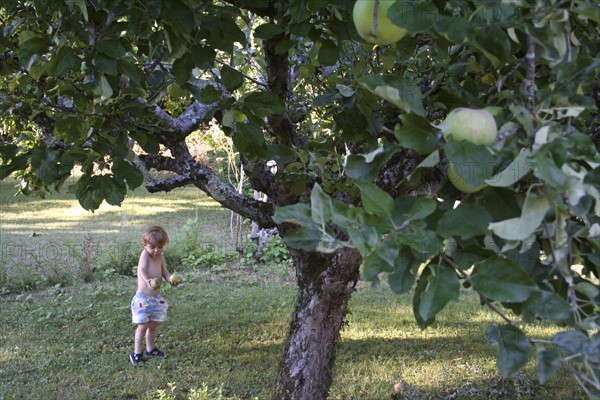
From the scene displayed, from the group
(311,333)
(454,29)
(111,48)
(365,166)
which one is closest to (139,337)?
(311,333)

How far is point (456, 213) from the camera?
0.83 metres

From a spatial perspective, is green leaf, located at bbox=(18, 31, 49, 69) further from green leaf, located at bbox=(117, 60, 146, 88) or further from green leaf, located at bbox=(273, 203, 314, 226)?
green leaf, located at bbox=(273, 203, 314, 226)

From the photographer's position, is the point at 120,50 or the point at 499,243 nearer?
the point at 499,243

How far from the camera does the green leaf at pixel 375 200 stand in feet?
2.57

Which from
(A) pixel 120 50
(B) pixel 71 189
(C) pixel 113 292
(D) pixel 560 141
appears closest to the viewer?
(D) pixel 560 141

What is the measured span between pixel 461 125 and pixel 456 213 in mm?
120

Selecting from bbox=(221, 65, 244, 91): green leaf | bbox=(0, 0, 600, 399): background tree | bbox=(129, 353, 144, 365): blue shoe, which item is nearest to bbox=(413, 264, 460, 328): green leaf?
bbox=(0, 0, 600, 399): background tree

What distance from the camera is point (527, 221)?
2.46 ft

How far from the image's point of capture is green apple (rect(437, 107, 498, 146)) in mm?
815

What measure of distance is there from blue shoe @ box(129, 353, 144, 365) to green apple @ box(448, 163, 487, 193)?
3859mm

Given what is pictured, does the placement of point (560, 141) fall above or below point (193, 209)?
above

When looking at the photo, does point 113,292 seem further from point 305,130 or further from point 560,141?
point 560,141

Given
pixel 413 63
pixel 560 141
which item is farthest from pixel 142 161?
pixel 560 141

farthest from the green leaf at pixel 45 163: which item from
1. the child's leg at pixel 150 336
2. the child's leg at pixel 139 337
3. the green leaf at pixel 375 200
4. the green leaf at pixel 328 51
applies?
the child's leg at pixel 150 336
